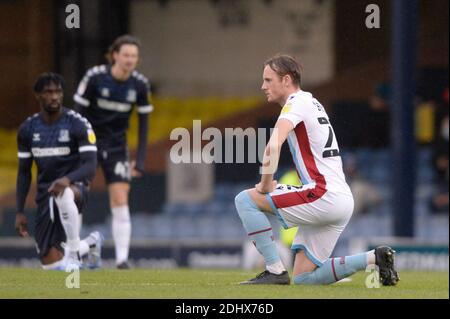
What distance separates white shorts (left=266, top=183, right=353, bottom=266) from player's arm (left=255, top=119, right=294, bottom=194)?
115mm

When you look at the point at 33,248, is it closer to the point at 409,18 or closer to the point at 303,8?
the point at 409,18

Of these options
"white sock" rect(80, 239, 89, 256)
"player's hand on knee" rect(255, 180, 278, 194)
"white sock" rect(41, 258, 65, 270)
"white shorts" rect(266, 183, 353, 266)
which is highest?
"player's hand on knee" rect(255, 180, 278, 194)

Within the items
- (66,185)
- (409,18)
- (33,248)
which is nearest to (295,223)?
(66,185)

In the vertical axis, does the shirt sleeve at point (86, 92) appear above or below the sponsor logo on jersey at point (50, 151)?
above

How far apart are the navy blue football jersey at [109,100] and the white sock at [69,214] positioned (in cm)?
147

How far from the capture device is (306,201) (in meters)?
8.60

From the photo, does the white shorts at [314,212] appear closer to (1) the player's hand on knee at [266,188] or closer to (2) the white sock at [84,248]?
(1) the player's hand on knee at [266,188]

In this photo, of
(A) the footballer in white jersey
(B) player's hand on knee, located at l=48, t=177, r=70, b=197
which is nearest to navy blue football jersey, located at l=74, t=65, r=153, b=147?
(B) player's hand on knee, located at l=48, t=177, r=70, b=197

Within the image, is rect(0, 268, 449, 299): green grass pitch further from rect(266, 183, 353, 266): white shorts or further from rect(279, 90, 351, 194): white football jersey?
rect(279, 90, 351, 194): white football jersey

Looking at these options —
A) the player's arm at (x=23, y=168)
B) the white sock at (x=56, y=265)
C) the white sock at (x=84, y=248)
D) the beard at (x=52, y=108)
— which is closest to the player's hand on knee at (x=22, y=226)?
the player's arm at (x=23, y=168)

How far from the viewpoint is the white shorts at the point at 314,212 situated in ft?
Answer: 28.2

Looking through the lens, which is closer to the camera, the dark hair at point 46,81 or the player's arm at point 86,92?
the dark hair at point 46,81

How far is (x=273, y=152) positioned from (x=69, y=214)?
2719 mm

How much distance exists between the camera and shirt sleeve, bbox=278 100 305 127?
8461 mm
